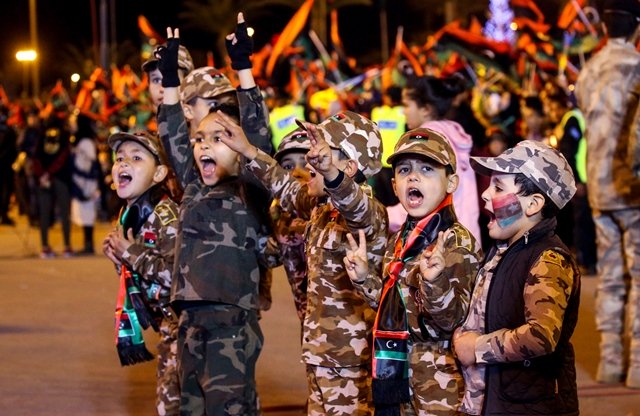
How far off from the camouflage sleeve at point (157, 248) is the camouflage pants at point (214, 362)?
0.34 m

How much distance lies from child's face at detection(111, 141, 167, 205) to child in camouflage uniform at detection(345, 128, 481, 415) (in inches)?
72.7

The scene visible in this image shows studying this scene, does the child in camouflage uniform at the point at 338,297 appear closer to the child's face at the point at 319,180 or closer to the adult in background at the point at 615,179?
the child's face at the point at 319,180

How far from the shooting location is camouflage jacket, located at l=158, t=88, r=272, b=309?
19.1 feet

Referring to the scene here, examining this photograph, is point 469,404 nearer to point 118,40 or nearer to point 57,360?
point 57,360

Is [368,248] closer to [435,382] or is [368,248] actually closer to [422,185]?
[422,185]

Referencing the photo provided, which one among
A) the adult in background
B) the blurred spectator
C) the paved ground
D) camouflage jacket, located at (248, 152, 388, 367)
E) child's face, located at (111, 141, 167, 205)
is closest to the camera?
camouflage jacket, located at (248, 152, 388, 367)

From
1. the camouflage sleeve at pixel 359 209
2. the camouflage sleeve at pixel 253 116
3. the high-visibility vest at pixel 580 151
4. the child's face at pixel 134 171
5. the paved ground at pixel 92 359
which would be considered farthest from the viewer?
the high-visibility vest at pixel 580 151

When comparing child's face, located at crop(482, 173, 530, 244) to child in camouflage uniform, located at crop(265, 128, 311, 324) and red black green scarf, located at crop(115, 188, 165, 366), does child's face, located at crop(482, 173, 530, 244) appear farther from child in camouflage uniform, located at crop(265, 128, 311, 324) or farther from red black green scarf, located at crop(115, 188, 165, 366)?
red black green scarf, located at crop(115, 188, 165, 366)

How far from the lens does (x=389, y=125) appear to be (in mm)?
11594

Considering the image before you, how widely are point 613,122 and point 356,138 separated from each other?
2.92 meters

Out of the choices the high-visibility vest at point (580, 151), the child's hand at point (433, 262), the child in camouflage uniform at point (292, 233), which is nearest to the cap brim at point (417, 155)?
the child's hand at point (433, 262)

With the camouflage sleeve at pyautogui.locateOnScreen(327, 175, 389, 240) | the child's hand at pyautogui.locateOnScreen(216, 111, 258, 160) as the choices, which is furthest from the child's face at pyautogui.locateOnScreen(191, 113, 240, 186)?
the camouflage sleeve at pyautogui.locateOnScreen(327, 175, 389, 240)

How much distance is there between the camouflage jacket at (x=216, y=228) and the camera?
5809mm

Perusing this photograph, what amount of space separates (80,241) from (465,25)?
29022mm
